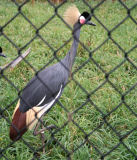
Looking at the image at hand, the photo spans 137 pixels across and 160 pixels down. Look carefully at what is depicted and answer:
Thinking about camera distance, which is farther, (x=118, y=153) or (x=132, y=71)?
(x=132, y=71)

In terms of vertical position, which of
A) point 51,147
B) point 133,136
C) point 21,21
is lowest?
point 133,136

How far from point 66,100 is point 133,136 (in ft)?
2.73

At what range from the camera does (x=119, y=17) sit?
584 centimetres

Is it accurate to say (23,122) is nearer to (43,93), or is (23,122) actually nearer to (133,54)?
(43,93)

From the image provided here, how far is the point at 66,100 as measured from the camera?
9.24ft

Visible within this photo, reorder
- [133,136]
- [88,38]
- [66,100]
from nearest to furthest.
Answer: [133,136]
[66,100]
[88,38]

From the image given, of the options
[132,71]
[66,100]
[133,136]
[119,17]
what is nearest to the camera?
[133,136]

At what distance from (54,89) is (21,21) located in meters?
3.02

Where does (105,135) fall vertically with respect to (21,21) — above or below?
below

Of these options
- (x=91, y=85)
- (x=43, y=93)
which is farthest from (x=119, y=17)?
(x=43, y=93)

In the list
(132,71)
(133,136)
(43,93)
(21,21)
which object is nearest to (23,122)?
(43,93)

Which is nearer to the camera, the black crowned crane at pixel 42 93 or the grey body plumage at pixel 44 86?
the black crowned crane at pixel 42 93

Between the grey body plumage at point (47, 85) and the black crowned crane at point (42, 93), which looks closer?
the black crowned crane at point (42, 93)

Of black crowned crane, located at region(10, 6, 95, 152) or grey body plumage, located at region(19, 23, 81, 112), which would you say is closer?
black crowned crane, located at region(10, 6, 95, 152)
